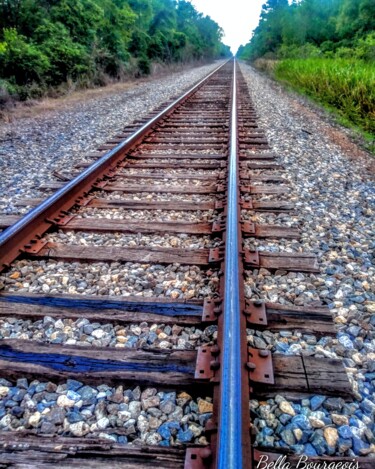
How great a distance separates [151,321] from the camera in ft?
6.32

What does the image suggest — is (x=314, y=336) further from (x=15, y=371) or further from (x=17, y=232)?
(x=17, y=232)

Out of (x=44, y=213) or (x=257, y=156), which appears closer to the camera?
(x=44, y=213)

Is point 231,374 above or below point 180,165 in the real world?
below

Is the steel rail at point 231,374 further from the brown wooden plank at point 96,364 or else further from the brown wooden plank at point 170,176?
the brown wooden plank at point 170,176

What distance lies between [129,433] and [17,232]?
5.81ft

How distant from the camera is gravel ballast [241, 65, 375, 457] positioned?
138 cm

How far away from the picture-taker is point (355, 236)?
2.86m

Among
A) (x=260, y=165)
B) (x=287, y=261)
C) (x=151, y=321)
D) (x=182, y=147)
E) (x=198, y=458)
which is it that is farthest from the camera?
(x=182, y=147)

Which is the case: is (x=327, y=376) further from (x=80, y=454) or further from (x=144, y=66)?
(x=144, y=66)

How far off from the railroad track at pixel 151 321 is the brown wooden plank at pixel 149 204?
0.06ft

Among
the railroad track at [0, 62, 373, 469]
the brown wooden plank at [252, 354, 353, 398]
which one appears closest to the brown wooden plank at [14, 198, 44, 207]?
the railroad track at [0, 62, 373, 469]

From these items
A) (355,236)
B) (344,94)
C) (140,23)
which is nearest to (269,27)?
(140,23)

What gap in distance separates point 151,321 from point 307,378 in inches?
33.0

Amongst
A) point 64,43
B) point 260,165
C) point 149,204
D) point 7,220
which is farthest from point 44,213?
point 64,43
